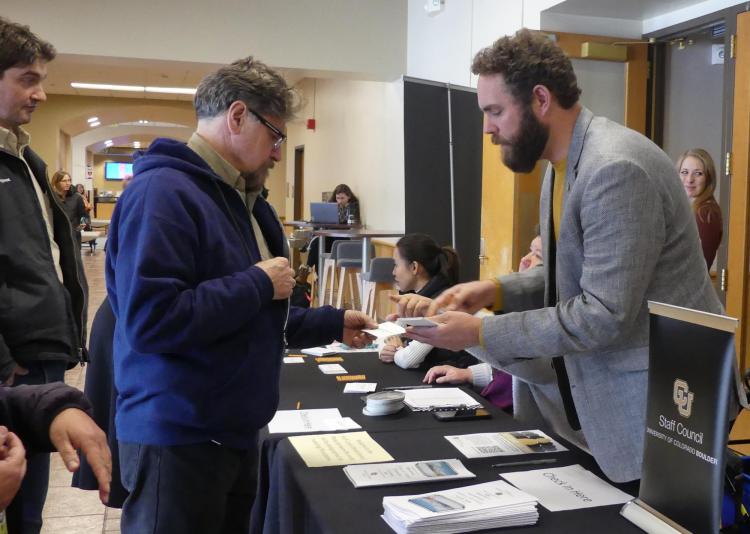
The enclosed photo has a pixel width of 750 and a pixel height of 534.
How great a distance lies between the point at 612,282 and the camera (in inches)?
58.8

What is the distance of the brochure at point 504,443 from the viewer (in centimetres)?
180

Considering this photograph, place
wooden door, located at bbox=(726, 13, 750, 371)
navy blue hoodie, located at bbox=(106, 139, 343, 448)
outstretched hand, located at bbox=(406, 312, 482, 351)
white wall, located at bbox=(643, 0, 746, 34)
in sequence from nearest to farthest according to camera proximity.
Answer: navy blue hoodie, located at bbox=(106, 139, 343, 448), outstretched hand, located at bbox=(406, 312, 482, 351), wooden door, located at bbox=(726, 13, 750, 371), white wall, located at bbox=(643, 0, 746, 34)

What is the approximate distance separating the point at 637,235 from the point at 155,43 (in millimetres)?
6558

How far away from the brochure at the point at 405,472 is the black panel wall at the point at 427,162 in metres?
4.00

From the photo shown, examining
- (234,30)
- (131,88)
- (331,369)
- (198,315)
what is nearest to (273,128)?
(198,315)

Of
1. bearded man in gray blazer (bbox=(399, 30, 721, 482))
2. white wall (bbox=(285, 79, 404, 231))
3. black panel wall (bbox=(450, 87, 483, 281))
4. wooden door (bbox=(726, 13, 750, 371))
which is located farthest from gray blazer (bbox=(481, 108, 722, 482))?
white wall (bbox=(285, 79, 404, 231))

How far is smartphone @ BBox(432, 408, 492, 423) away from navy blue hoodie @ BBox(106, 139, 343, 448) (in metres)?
0.68

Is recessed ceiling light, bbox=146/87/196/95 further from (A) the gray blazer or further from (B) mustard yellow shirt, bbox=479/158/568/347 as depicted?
(A) the gray blazer

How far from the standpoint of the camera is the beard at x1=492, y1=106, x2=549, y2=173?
1.72m

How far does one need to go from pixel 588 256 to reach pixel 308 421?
39.6 inches

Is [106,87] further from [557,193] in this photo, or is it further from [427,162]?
[557,193]

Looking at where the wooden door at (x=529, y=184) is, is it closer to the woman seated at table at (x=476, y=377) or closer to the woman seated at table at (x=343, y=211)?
the woman seated at table at (x=476, y=377)

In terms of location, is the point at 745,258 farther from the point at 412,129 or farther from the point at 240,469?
the point at 240,469

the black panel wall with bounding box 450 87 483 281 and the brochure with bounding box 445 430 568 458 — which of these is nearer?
the brochure with bounding box 445 430 568 458
